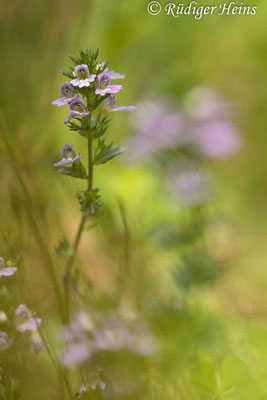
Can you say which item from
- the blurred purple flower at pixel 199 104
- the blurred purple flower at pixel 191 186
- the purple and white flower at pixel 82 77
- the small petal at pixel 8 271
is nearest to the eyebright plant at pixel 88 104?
the purple and white flower at pixel 82 77

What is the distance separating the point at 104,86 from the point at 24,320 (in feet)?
0.99

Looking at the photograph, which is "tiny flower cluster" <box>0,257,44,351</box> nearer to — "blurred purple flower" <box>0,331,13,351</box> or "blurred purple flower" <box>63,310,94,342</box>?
"blurred purple flower" <box>0,331,13,351</box>

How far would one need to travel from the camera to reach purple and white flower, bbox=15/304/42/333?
540mm

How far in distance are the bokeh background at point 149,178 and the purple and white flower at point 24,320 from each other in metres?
0.07

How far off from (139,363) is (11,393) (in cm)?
32

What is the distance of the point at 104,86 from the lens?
1.86 ft

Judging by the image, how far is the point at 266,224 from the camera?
1930mm

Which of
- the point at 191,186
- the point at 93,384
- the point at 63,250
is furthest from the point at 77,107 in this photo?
the point at 191,186

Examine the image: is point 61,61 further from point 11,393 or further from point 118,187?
point 11,393

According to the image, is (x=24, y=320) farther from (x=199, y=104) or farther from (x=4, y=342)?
(x=199, y=104)

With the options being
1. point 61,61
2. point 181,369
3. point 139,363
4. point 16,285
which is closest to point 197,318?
point 181,369

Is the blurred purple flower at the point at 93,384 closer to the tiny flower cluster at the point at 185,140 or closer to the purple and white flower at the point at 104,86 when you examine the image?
the purple and white flower at the point at 104,86

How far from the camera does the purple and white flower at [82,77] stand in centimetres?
54

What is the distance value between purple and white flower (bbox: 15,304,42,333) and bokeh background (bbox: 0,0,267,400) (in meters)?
0.07
